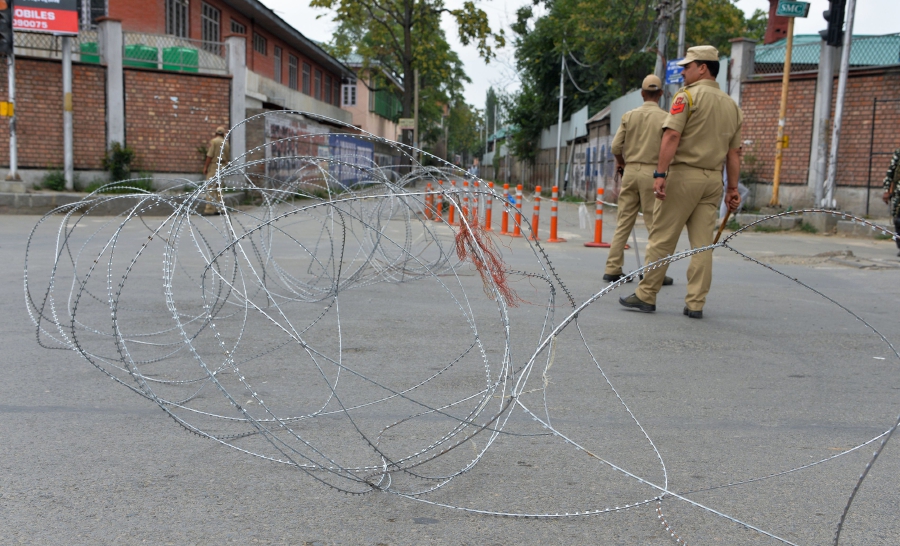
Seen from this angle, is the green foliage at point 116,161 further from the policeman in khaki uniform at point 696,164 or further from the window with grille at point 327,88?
the window with grille at point 327,88

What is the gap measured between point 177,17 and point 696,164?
2222cm

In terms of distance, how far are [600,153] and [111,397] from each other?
27951 mm

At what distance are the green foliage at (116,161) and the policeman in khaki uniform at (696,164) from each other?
16603 millimetres

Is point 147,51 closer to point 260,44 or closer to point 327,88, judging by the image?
point 260,44

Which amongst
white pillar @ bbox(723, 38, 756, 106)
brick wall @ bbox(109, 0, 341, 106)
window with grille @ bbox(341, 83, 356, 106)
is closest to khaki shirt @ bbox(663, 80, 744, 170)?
white pillar @ bbox(723, 38, 756, 106)

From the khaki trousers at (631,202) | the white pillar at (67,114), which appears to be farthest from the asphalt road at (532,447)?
the white pillar at (67,114)

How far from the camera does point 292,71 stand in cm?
3725

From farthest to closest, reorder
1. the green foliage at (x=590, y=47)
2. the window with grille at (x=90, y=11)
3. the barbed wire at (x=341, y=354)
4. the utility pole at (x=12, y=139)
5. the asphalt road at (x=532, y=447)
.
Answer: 1. the green foliage at (x=590, y=47)
2. the window with grille at (x=90, y=11)
3. the utility pole at (x=12, y=139)
4. the barbed wire at (x=341, y=354)
5. the asphalt road at (x=532, y=447)

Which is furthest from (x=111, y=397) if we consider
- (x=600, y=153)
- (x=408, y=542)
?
(x=600, y=153)

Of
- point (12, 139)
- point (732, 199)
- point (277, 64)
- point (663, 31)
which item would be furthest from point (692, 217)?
point (277, 64)

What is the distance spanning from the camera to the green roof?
17922 mm

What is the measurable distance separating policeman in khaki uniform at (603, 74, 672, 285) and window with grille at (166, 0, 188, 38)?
1976 cm

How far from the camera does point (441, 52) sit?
3906cm

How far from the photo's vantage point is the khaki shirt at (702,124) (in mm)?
6248
